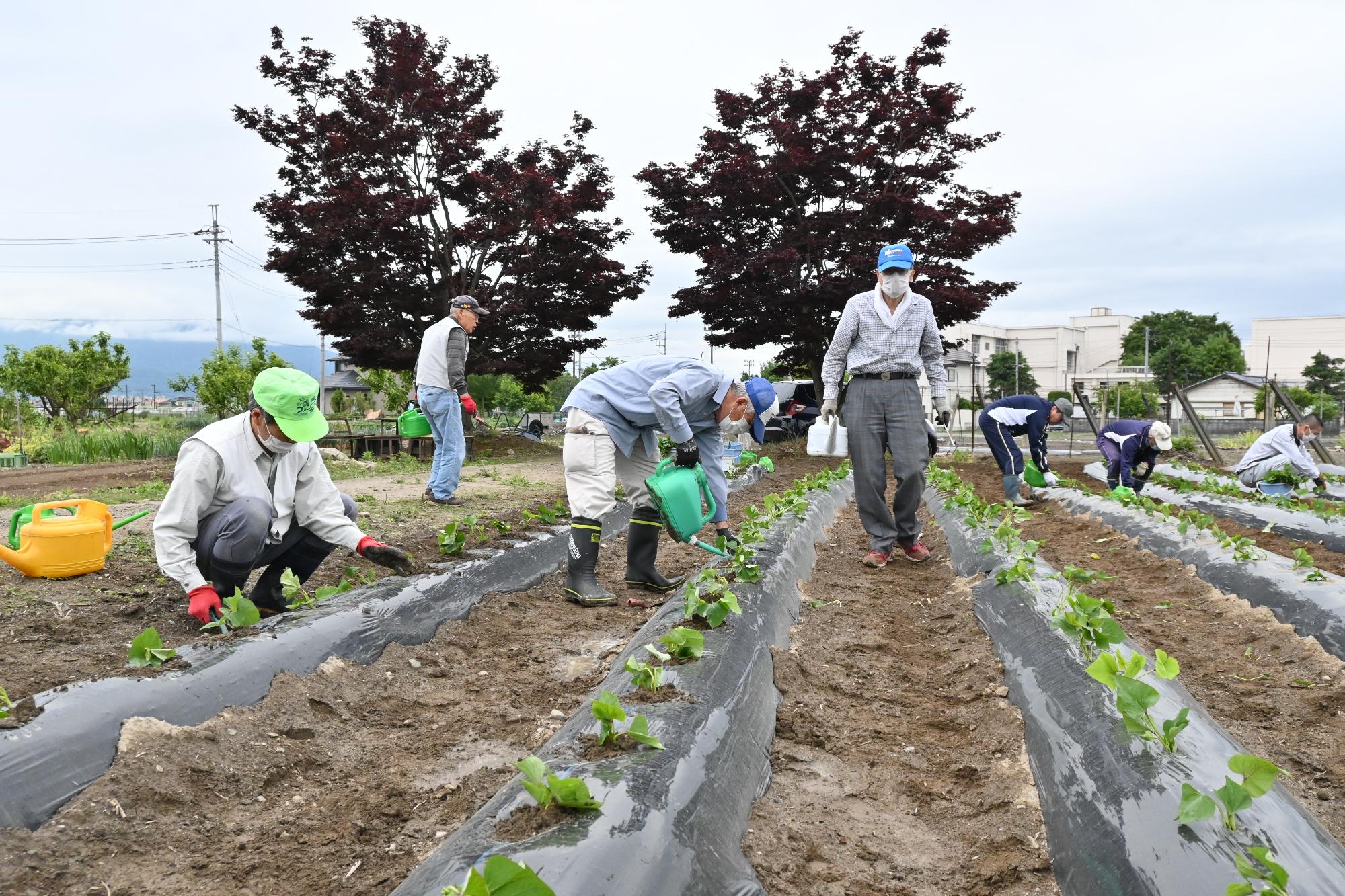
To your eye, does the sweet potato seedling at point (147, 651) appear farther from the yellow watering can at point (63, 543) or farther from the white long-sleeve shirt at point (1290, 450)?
the white long-sleeve shirt at point (1290, 450)

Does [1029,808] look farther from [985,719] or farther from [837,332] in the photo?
[837,332]

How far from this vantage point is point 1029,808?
233 cm

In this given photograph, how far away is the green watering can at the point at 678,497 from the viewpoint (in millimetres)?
4578

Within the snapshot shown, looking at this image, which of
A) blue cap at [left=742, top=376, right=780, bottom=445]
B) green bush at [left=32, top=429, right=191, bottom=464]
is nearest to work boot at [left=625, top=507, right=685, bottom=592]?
blue cap at [left=742, top=376, right=780, bottom=445]

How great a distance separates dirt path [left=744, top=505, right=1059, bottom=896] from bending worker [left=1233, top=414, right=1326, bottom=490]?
7.41 meters

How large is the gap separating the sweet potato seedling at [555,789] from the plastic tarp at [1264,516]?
6.53 metres

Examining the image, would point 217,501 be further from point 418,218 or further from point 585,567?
point 418,218

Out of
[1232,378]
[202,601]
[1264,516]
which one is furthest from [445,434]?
[1232,378]

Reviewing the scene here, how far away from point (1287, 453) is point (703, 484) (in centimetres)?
793

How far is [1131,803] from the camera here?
1.99m

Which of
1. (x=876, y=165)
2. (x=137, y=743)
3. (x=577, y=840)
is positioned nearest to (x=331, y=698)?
(x=137, y=743)

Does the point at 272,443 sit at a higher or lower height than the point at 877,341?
lower

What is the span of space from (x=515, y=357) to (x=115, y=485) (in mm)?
6752

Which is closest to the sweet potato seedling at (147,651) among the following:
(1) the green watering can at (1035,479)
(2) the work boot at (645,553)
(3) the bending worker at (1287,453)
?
(2) the work boot at (645,553)
